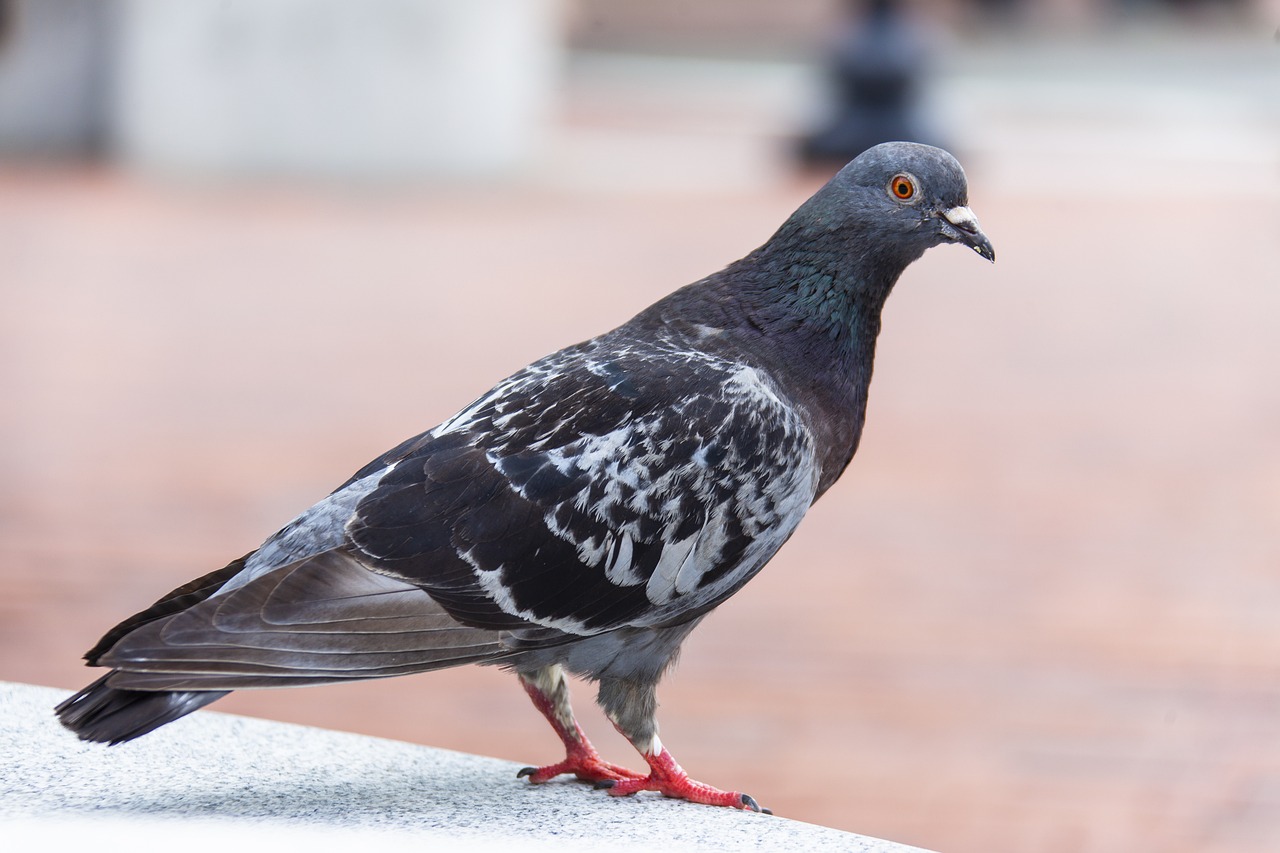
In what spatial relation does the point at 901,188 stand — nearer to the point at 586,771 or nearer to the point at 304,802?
the point at 586,771

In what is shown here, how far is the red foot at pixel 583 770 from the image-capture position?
372 cm

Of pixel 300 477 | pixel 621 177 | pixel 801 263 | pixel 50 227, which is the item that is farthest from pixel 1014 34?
pixel 801 263

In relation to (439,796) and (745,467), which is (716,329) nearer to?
(745,467)

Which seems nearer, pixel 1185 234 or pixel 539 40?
pixel 1185 234

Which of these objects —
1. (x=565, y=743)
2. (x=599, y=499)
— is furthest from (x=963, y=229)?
(x=565, y=743)

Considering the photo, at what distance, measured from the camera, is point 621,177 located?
62.6 feet

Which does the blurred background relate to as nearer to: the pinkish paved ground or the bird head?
the pinkish paved ground

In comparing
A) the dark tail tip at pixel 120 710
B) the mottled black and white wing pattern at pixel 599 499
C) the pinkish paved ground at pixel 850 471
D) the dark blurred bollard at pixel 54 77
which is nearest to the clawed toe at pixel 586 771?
the mottled black and white wing pattern at pixel 599 499

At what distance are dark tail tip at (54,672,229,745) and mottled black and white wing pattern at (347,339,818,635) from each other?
1.48 ft

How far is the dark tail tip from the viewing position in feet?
9.70

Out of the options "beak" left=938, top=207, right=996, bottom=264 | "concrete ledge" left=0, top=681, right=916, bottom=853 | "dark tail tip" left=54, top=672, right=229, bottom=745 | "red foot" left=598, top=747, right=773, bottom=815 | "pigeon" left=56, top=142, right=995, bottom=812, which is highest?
"beak" left=938, top=207, right=996, bottom=264

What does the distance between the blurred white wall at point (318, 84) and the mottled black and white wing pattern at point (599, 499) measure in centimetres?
1397

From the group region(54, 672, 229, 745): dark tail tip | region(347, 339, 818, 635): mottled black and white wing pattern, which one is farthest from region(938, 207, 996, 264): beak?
region(54, 672, 229, 745): dark tail tip

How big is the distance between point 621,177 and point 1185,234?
245 inches
